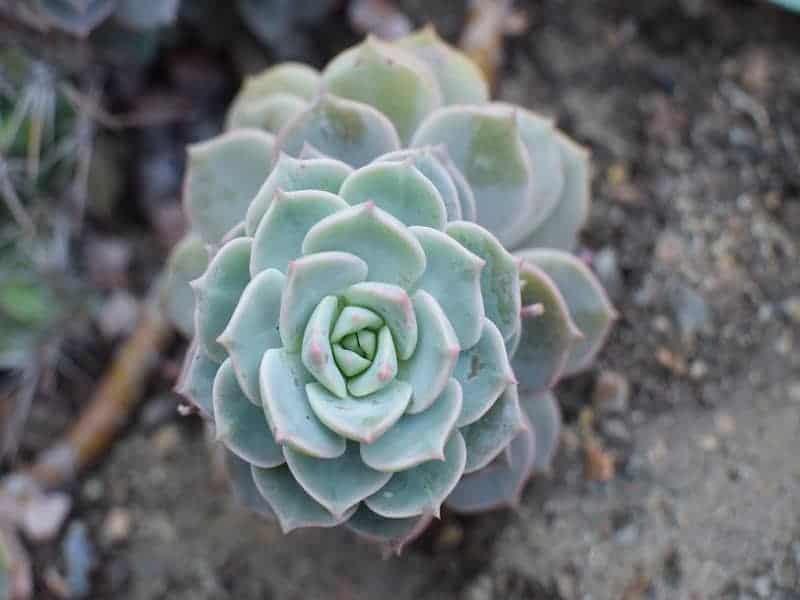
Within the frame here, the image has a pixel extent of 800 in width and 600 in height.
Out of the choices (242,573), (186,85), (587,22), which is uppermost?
(587,22)

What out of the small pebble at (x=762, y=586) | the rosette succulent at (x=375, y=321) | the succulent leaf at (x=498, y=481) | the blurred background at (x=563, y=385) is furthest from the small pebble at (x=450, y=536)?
the small pebble at (x=762, y=586)

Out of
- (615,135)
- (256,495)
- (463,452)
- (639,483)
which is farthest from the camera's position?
(615,135)

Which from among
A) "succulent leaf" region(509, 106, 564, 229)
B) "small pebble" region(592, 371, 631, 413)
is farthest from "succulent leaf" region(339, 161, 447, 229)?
"small pebble" region(592, 371, 631, 413)

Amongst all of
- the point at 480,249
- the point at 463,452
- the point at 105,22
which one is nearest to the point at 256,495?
the point at 463,452

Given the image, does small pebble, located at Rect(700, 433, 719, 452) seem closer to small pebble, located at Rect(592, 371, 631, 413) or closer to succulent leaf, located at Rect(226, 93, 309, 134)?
small pebble, located at Rect(592, 371, 631, 413)

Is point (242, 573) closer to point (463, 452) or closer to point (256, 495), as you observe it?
point (256, 495)

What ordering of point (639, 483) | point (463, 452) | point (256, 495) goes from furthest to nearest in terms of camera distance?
point (639, 483) < point (256, 495) < point (463, 452)

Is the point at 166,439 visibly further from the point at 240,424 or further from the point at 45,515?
Result: the point at 240,424

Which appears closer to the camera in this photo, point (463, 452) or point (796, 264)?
point (463, 452)
